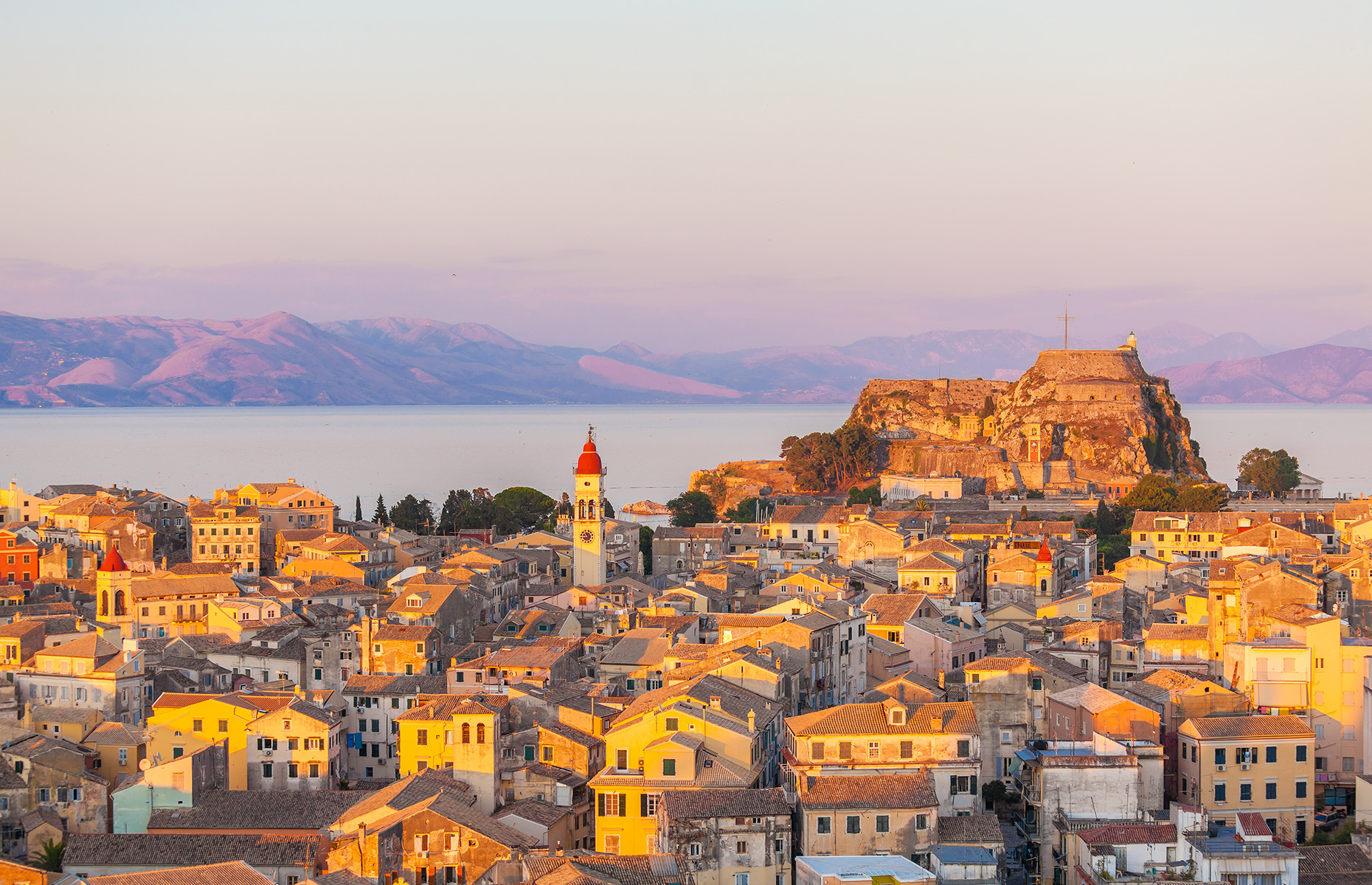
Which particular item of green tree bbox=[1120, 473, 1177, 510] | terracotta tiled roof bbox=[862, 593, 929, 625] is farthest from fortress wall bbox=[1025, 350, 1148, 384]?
terracotta tiled roof bbox=[862, 593, 929, 625]

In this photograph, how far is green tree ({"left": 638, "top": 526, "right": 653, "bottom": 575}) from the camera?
49.2 metres

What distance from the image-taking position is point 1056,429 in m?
75.5

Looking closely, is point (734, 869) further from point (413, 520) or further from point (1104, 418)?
point (1104, 418)

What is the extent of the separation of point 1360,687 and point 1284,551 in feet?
46.7

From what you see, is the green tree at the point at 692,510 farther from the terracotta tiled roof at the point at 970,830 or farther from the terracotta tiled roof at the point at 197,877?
the terracotta tiled roof at the point at 197,877

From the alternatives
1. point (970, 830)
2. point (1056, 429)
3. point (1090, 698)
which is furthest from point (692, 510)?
point (970, 830)

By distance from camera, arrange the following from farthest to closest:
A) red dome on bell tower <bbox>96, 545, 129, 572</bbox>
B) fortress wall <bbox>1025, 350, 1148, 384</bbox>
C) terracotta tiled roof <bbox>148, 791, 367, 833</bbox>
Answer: fortress wall <bbox>1025, 350, 1148, 384</bbox> < red dome on bell tower <bbox>96, 545, 129, 572</bbox> < terracotta tiled roof <bbox>148, 791, 367, 833</bbox>

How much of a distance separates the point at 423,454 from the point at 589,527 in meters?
97.5

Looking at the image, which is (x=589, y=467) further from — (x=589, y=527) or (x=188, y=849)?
(x=188, y=849)

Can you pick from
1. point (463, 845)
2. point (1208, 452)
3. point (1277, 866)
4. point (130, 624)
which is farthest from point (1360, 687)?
point (1208, 452)

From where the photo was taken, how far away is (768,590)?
3591 centimetres

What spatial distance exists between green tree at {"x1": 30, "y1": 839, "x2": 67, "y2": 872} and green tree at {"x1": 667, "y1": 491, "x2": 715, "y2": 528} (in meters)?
37.5

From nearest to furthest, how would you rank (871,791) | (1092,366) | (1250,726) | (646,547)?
(871,791) < (1250,726) < (646,547) < (1092,366)

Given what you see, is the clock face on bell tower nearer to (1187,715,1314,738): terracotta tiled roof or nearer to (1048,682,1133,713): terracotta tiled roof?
(1048,682,1133,713): terracotta tiled roof
